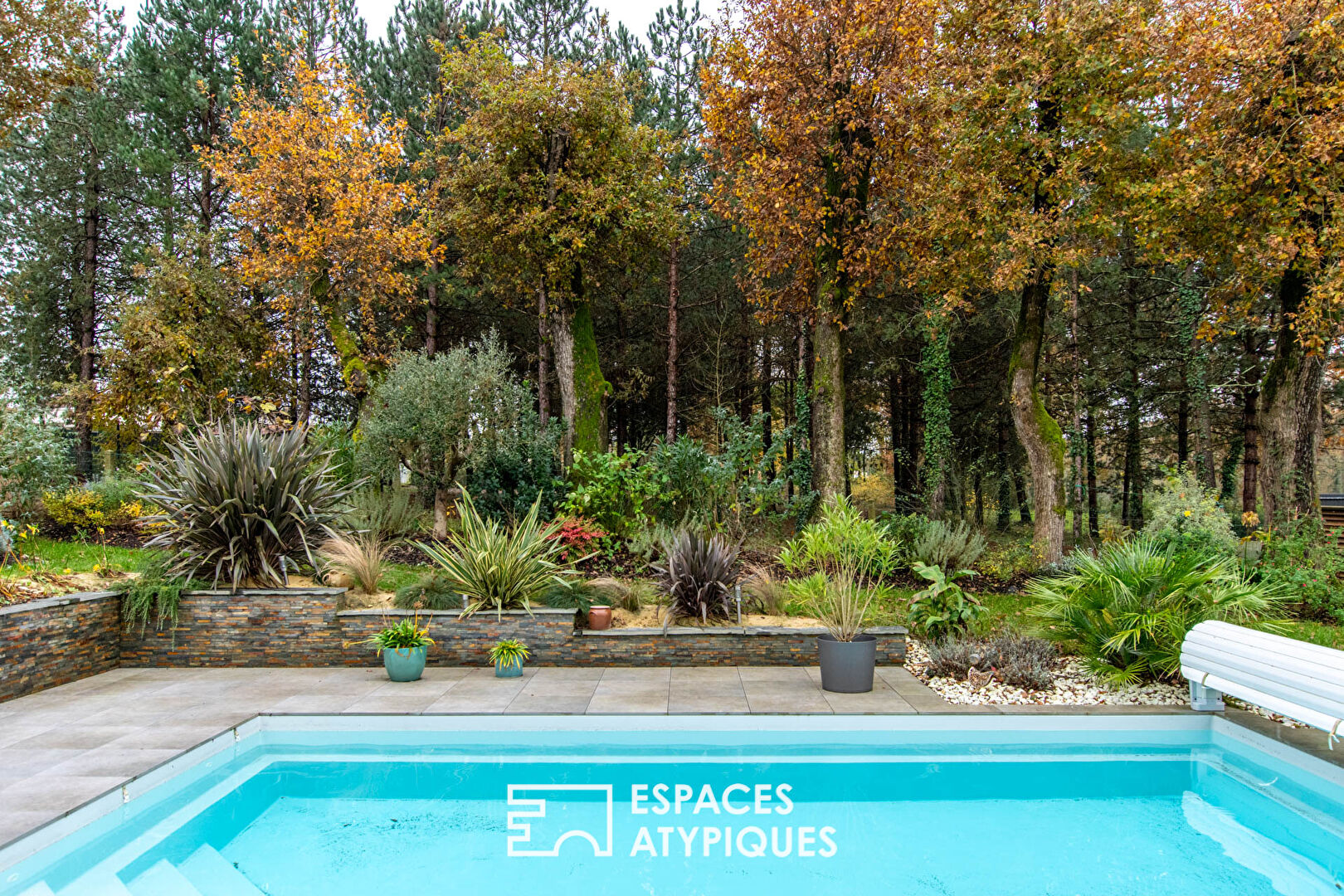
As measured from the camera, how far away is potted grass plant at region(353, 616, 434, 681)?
616 centimetres

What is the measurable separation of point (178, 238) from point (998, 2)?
15187mm

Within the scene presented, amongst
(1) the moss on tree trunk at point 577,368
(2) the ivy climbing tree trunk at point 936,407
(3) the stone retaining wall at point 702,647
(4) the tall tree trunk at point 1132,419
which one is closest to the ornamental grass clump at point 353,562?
(3) the stone retaining wall at point 702,647

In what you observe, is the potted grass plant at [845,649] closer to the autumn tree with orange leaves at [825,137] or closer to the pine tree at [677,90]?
the autumn tree with orange leaves at [825,137]

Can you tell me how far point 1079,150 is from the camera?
9.04 metres

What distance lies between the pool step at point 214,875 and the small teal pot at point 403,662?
2.46 m

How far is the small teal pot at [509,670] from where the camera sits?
6.35m

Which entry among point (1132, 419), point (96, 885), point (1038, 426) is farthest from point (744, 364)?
point (96, 885)

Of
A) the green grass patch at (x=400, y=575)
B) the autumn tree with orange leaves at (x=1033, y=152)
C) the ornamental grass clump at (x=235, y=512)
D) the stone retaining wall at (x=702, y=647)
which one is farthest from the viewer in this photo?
the autumn tree with orange leaves at (x=1033, y=152)

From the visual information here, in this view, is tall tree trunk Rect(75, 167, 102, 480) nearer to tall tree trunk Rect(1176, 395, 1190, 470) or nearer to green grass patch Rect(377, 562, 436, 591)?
green grass patch Rect(377, 562, 436, 591)

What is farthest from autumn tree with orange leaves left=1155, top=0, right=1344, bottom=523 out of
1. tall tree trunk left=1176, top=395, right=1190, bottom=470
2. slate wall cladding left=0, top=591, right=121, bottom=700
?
→ slate wall cladding left=0, top=591, right=121, bottom=700

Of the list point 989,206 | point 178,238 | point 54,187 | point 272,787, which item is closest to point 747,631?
point 272,787

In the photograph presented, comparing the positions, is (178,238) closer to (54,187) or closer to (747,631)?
(54,187)

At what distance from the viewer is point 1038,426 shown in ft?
33.2

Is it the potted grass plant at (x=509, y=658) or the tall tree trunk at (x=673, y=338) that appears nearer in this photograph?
the potted grass plant at (x=509, y=658)
